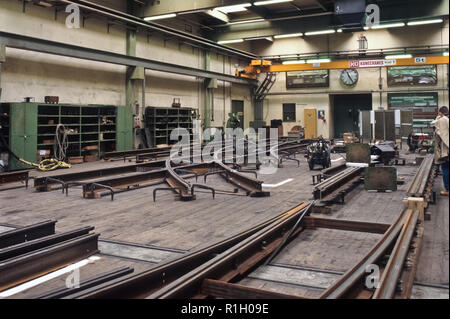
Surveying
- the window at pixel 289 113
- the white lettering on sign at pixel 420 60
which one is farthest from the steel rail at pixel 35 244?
the window at pixel 289 113

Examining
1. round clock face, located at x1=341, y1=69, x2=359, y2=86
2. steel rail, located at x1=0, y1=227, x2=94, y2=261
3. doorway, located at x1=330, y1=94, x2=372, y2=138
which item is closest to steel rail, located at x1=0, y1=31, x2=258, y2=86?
steel rail, located at x1=0, y1=227, x2=94, y2=261

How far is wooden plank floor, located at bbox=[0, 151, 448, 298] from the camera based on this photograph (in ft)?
12.4

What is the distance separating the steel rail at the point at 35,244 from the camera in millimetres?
3480

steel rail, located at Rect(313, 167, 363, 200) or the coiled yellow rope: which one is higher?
the coiled yellow rope

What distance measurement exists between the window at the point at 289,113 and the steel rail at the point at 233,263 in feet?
63.6

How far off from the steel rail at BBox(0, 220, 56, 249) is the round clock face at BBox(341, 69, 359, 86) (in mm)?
20472

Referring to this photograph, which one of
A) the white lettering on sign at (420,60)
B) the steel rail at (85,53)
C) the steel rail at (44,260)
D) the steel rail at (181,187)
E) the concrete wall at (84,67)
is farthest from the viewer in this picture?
the white lettering on sign at (420,60)

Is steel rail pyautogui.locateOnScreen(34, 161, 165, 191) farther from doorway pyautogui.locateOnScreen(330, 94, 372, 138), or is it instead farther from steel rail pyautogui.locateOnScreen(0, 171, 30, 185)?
doorway pyautogui.locateOnScreen(330, 94, 372, 138)

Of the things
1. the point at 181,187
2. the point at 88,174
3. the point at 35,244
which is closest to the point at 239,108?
the point at 88,174

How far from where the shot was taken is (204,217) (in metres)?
5.37

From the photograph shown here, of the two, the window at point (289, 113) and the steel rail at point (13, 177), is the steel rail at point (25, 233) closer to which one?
the steel rail at point (13, 177)

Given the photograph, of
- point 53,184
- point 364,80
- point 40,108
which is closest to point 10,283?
point 53,184

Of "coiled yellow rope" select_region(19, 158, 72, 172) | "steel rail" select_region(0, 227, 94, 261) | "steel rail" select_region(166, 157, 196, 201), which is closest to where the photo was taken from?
"steel rail" select_region(0, 227, 94, 261)
